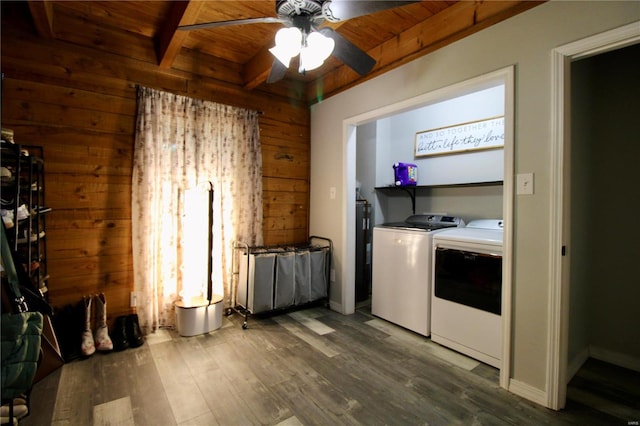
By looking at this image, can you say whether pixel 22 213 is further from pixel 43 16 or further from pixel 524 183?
pixel 524 183

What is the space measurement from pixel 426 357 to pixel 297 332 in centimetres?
113

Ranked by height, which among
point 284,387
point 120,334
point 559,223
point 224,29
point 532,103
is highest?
point 224,29

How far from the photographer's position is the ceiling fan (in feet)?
4.72

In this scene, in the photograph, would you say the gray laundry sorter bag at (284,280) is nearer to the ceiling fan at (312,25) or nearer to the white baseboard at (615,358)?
the ceiling fan at (312,25)

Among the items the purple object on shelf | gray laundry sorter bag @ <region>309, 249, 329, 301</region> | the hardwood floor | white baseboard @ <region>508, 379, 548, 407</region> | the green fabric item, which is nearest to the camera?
the green fabric item

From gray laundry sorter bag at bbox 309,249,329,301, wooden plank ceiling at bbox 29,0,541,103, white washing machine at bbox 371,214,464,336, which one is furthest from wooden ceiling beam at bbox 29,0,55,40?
white washing machine at bbox 371,214,464,336

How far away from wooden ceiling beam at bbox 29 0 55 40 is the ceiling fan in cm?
115

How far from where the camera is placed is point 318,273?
130 inches

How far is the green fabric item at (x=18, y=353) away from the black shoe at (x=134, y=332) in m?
1.39

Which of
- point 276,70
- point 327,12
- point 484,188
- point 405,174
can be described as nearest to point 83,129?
point 276,70

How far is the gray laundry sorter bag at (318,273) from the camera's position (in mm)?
3238

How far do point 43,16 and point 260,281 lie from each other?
255 cm

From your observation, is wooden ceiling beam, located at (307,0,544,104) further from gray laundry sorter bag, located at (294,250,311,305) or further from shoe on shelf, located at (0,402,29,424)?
shoe on shelf, located at (0,402,29,424)

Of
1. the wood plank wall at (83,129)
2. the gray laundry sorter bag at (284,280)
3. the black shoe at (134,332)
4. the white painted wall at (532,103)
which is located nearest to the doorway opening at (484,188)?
the white painted wall at (532,103)
